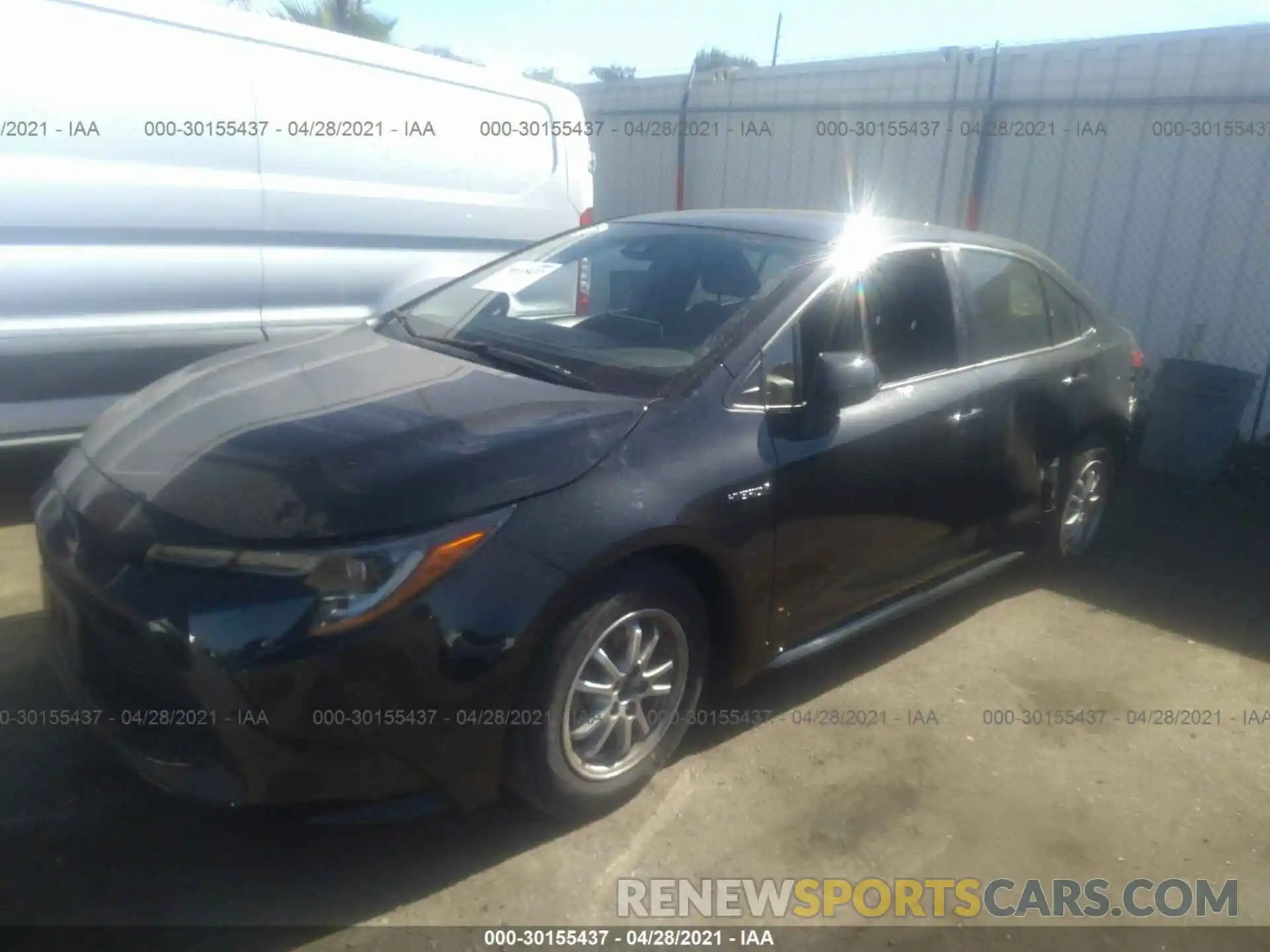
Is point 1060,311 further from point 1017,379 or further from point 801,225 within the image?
point 801,225

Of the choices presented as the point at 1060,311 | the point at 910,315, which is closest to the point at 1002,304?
the point at 1060,311

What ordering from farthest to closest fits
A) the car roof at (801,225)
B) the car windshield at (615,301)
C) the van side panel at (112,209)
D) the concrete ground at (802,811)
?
the van side panel at (112,209), the car roof at (801,225), the car windshield at (615,301), the concrete ground at (802,811)

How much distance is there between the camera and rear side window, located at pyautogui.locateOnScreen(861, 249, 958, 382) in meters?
3.39

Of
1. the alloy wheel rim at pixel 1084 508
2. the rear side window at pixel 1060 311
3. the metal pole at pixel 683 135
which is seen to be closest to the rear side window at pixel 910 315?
the rear side window at pixel 1060 311

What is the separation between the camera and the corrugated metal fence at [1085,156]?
691cm

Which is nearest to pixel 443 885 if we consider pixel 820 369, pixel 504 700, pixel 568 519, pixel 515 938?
pixel 515 938

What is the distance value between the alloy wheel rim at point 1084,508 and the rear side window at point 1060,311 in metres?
0.63

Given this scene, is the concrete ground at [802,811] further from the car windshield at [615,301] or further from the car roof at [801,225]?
the car roof at [801,225]

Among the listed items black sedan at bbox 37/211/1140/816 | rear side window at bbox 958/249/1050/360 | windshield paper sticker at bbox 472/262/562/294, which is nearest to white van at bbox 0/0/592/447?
windshield paper sticker at bbox 472/262/562/294

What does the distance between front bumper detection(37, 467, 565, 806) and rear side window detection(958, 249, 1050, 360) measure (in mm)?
2234

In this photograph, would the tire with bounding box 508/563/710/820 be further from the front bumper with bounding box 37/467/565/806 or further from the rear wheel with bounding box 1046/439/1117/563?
the rear wheel with bounding box 1046/439/1117/563

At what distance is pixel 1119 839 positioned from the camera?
2895 mm

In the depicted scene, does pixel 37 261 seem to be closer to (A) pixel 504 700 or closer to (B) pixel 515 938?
(A) pixel 504 700

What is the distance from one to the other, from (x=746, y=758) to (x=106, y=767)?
1854 millimetres
